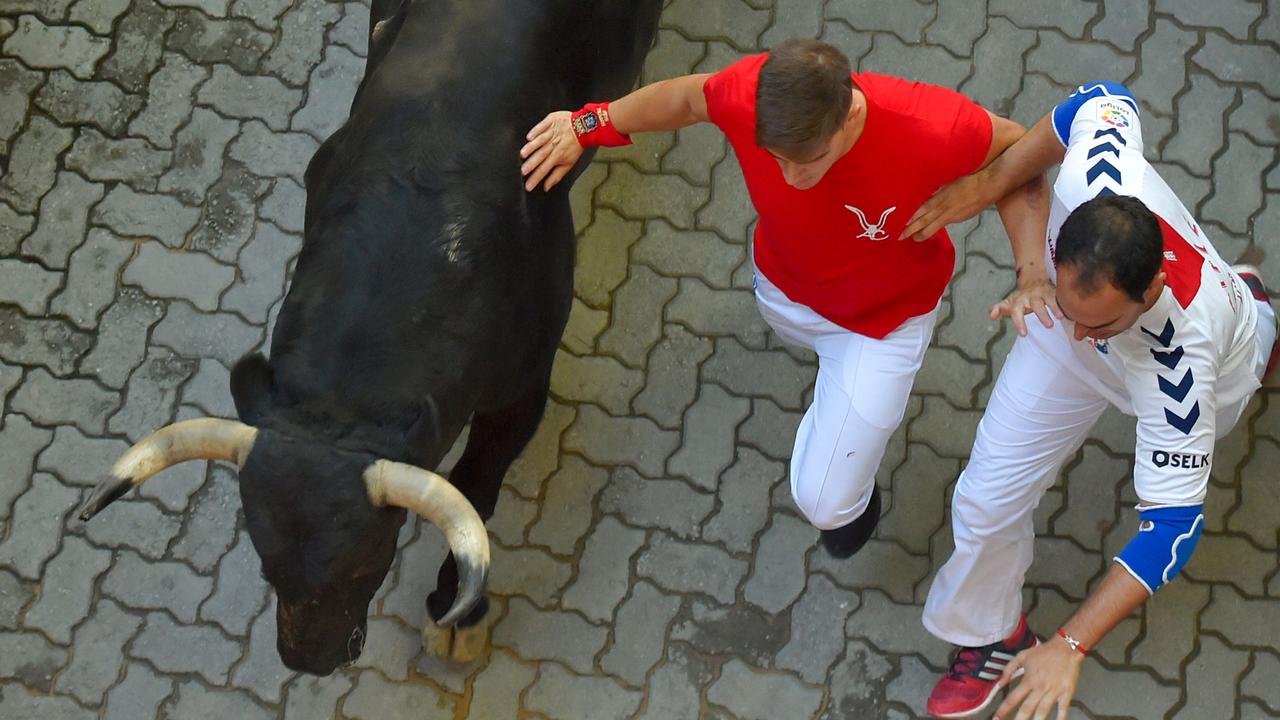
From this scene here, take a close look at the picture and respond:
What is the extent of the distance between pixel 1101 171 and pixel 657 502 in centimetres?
228

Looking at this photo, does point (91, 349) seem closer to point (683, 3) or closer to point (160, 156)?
point (160, 156)

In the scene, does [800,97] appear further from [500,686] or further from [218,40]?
[218,40]

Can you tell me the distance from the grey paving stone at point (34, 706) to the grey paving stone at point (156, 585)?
430 millimetres

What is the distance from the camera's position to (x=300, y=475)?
311cm

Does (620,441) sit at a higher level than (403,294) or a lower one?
lower

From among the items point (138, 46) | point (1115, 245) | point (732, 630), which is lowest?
point (732, 630)

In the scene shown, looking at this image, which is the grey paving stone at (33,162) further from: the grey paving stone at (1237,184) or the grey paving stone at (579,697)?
the grey paving stone at (1237,184)

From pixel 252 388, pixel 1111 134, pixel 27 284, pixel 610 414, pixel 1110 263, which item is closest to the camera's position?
pixel 1110 263

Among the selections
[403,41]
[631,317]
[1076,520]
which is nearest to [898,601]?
[1076,520]

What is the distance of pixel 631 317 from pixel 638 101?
5.09ft

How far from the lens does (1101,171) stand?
3.31m

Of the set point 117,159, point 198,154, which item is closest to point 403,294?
point 198,154

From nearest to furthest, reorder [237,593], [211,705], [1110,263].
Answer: [1110,263] < [211,705] < [237,593]

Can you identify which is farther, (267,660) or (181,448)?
(267,660)
